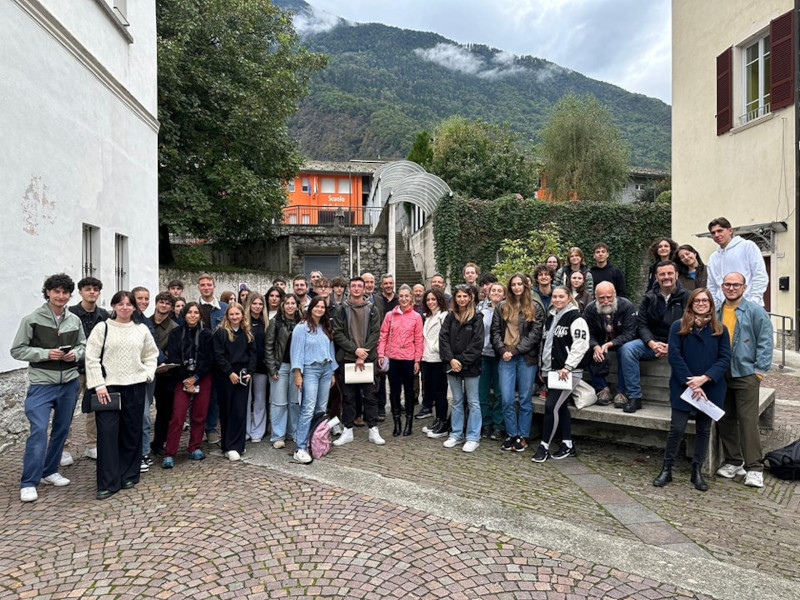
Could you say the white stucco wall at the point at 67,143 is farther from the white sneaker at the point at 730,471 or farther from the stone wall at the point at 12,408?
the white sneaker at the point at 730,471

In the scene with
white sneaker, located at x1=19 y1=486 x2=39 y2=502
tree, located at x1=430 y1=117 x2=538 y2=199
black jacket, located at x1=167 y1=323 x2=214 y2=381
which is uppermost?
tree, located at x1=430 y1=117 x2=538 y2=199

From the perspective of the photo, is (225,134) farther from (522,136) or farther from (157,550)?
(522,136)

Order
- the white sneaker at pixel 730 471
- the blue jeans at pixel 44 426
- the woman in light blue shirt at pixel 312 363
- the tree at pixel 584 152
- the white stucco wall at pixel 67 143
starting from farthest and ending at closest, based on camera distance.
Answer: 1. the tree at pixel 584 152
2. the white stucco wall at pixel 67 143
3. the woman in light blue shirt at pixel 312 363
4. the white sneaker at pixel 730 471
5. the blue jeans at pixel 44 426

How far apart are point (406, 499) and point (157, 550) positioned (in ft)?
6.24

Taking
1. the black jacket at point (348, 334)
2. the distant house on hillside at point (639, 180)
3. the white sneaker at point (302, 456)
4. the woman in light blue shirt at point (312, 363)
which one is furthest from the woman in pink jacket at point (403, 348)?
the distant house on hillside at point (639, 180)

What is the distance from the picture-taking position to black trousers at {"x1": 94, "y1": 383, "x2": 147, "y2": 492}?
4.69m

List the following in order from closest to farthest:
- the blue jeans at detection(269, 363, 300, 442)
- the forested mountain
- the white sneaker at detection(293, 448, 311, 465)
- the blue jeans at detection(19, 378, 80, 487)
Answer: the blue jeans at detection(19, 378, 80, 487) → the white sneaker at detection(293, 448, 311, 465) → the blue jeans at detection(269, 363, 300, 442) → the forested mountain

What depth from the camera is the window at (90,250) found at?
8.34m

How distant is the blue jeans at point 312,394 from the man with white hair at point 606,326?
2.97 m

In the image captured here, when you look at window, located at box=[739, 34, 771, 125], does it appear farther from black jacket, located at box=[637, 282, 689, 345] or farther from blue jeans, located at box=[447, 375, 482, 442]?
blue jeans, located at box=[447, 375, 482, 442]

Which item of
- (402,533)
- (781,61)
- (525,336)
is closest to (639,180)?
(781,61)

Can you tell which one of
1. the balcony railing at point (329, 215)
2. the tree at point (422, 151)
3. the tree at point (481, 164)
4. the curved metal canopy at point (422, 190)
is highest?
the tree at point (422, 151)

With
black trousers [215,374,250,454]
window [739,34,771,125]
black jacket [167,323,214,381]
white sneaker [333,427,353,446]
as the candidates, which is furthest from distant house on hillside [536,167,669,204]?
black jacket [167,323,214,381]

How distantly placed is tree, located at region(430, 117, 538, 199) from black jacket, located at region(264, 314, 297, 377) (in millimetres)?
24033
